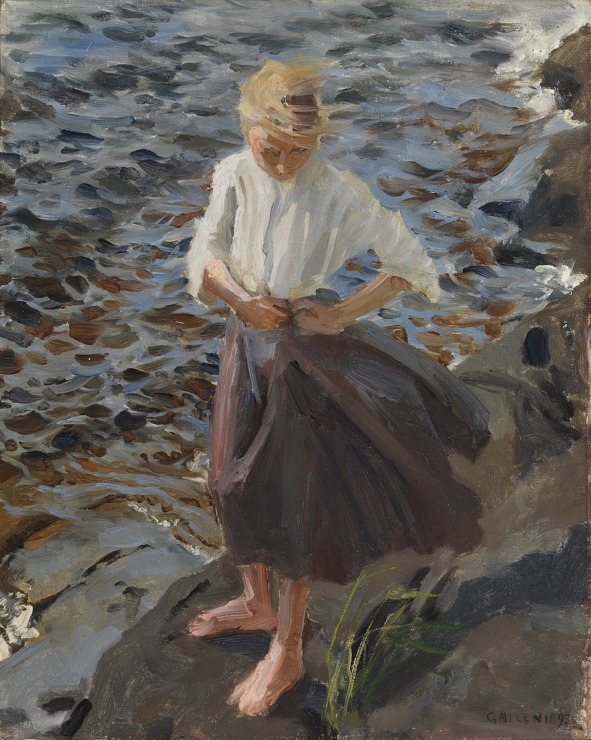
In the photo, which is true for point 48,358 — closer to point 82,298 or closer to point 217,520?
point 82,298

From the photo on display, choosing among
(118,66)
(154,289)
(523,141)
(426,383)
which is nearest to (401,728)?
(426,383)

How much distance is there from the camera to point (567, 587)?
173cm

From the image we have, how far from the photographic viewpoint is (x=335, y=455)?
5.14 ft

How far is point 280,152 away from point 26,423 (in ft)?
2.86

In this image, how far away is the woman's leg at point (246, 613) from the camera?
169cm

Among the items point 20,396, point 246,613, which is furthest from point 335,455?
point 20,396

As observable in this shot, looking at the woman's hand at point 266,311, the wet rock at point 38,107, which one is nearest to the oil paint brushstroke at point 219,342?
the wet rock at point 38,107

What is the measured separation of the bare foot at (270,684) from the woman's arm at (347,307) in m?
0.75

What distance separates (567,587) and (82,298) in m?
1.35

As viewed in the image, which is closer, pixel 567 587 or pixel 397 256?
pixel 397 256

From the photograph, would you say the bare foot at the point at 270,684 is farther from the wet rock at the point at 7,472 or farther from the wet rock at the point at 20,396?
the wet rock at the point at 20,396
